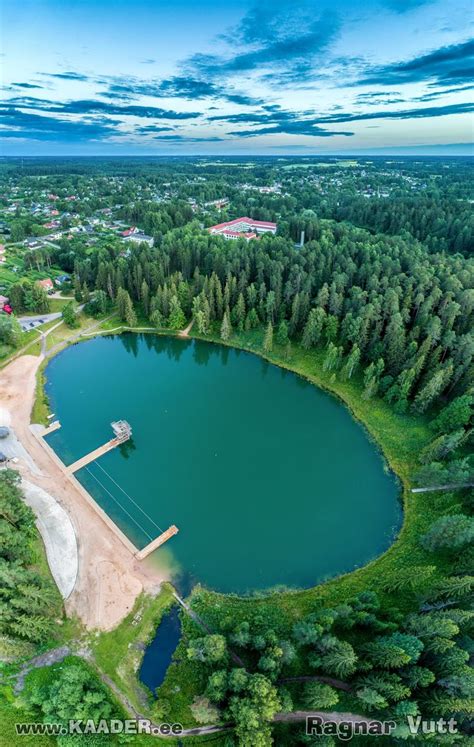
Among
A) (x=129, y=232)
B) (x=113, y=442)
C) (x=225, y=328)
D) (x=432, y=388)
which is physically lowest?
(x=113, y=442)

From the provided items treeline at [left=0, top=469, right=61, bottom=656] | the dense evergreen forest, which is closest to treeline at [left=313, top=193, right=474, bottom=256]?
the dense evergreen forest

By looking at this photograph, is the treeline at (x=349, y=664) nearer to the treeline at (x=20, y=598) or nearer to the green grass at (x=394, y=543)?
the green grass at (x=394, y=543)

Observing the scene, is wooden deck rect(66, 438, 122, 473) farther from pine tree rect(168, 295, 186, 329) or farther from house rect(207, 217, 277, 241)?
house rect(207, 217, 277, 241)

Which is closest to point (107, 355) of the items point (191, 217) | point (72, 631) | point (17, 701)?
point (72, 631)

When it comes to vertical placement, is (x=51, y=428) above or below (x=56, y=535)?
above

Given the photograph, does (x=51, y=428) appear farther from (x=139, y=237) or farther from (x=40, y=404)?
(x=139, y=237)

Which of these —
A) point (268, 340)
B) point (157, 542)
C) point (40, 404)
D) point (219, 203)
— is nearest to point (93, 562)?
point (157, 542)

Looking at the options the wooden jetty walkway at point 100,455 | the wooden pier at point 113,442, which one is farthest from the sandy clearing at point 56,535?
the wooden pier at point 113,442
